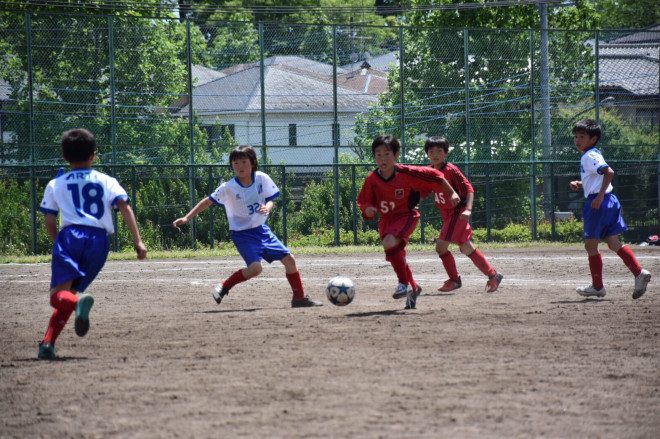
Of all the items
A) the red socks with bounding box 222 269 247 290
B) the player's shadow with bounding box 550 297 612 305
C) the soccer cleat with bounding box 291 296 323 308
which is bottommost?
the player's shadow with bounding box 550 297 612 305

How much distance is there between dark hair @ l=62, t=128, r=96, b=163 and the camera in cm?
598

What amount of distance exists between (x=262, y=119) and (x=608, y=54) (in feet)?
36.6

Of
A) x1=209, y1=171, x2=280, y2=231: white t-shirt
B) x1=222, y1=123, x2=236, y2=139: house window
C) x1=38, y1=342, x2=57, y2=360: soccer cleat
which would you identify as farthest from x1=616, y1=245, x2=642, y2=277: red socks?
x1=222, y1=123, x2=236, y2=139: house window

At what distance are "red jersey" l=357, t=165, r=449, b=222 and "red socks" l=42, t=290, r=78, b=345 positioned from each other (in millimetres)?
3142

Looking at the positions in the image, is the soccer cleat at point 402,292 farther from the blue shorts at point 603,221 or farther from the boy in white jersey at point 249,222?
the blue shorts at point 603,221

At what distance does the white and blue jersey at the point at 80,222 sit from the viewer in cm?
Answer: 584

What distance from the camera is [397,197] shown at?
8016 millimetres

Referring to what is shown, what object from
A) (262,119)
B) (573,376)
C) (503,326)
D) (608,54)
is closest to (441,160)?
(503,326)

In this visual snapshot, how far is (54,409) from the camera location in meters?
4.27

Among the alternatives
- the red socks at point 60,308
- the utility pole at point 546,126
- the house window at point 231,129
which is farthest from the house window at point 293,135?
the red socks at point 60,308

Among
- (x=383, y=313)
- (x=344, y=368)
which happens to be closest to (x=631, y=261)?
(x=383, y=313)

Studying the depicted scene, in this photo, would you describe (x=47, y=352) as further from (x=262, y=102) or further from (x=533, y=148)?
(x=533, y=148)

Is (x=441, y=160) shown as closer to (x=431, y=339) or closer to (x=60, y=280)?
(x=431, y=339)

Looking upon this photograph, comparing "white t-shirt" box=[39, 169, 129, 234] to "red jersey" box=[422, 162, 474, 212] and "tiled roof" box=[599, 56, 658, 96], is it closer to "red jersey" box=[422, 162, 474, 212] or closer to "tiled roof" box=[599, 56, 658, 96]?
"red jersey" box=[422, 162, 474, 212]
